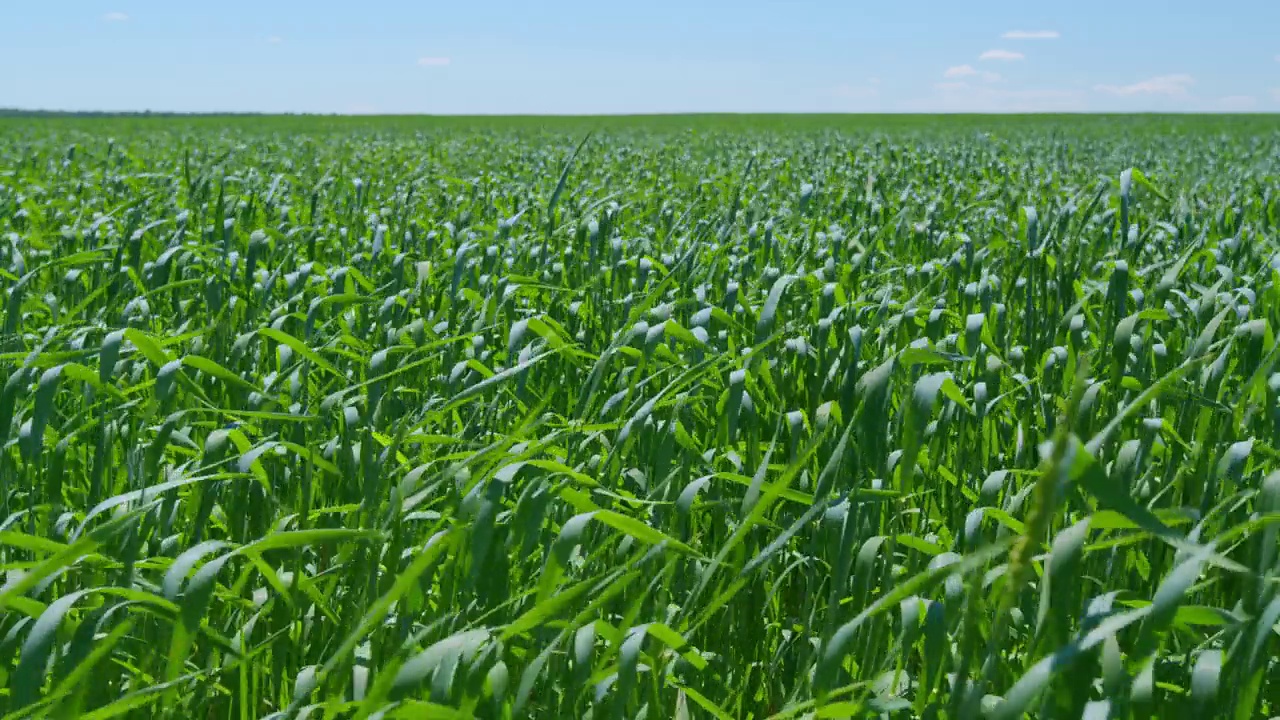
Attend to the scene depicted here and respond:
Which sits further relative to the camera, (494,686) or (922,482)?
(922,482)

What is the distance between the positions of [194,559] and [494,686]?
515 mm

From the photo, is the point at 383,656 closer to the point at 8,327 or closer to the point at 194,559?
the point at 194,559

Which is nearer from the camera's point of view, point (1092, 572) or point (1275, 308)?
point (1092, 572)

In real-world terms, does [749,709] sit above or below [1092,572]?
below

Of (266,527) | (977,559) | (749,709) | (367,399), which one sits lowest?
(749,709)

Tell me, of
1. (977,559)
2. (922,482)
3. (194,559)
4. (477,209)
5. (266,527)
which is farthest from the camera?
(477,209)

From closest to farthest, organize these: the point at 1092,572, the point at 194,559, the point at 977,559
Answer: the point at 977,559
the point at 194,559
the point at 1092,572

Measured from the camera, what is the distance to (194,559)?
170 cm

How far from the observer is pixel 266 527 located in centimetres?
283

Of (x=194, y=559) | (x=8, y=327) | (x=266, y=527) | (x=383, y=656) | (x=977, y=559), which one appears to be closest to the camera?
(x=977, y=559)

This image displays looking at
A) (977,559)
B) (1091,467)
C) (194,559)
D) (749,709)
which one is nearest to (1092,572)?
(749,709)

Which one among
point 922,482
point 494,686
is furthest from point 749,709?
point 494,686

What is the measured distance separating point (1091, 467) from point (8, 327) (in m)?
3.67

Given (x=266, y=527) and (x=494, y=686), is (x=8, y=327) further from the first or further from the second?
(x=494, y=686)
